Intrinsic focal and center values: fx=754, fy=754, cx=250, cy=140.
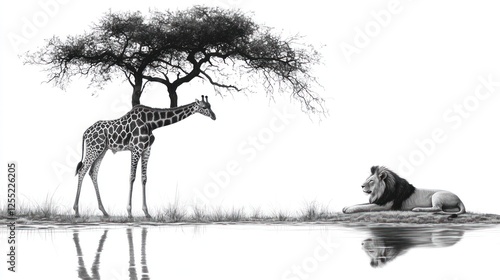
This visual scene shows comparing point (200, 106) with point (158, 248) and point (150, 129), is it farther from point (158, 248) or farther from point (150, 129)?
point (158, 248)

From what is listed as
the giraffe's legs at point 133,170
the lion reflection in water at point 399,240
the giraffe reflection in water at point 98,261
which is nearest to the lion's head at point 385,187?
the lion reflection in water at point 399,240

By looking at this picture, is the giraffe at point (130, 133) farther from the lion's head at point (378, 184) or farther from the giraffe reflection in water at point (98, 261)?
the giraffe reflection in water at point (98, 261)

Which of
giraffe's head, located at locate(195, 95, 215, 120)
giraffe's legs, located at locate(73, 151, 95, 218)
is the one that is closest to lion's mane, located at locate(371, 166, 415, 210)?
giraffe's head, located at locate(195, 95, 215, 120)

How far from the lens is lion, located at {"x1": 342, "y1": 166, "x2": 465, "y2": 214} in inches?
600

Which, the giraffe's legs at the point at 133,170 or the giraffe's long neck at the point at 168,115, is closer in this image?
the giraffe's legs at the point at 133,170

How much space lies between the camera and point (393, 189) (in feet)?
50.2

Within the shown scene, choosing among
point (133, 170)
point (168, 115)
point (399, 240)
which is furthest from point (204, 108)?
point (399, 240)

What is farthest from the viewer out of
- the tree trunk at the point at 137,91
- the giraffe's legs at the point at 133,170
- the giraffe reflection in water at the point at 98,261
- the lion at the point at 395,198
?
the tree trunk at the point at 137,91

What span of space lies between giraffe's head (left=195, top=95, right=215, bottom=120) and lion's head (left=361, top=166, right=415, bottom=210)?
3.53m

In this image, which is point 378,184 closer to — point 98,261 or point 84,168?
point 84,168

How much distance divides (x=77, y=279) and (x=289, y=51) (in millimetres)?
9683

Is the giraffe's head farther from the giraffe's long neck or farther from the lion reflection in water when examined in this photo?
the lion reflection in water

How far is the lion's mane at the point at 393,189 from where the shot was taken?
15.3m

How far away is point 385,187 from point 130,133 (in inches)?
213
